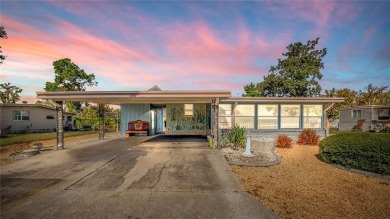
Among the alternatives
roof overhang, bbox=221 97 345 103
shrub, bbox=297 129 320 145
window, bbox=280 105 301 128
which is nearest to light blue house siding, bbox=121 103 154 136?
roof overhang, bbox=221 97 345 103

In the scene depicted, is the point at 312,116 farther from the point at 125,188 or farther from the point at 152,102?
the point at 125,188

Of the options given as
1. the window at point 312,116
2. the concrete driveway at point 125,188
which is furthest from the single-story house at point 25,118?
the window at point 312,116

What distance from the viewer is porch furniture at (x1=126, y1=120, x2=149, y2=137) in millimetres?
17688

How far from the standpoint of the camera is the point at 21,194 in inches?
211

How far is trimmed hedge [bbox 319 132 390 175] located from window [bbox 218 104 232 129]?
805 cm

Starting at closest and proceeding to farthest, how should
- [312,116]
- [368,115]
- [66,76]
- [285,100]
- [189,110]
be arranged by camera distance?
[285,100] → [312,116] → [189,110] → [368,115] → [66,76]

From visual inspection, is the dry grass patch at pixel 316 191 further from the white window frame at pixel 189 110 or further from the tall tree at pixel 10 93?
the tall tree at pixel 10 93

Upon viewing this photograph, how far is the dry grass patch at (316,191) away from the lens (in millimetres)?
4422

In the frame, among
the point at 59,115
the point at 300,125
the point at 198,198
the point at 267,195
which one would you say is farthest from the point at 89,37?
the point at 300,125

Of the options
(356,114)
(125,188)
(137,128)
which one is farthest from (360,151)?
(356,114)

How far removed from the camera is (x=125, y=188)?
565 centimetres

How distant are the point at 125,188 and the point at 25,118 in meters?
29.7

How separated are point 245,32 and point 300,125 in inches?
354

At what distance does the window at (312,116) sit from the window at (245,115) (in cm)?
448
